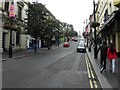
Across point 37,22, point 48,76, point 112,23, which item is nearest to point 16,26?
point 37,22

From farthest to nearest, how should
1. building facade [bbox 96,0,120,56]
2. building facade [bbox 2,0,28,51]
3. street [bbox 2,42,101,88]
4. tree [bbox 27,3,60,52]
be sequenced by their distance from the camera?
tree [bbox 27,3,60,52] → building facade [bbox 2,0,28,51] → building facade [bbox 96,0,120,56] → street [bbox 2,42,101,88]

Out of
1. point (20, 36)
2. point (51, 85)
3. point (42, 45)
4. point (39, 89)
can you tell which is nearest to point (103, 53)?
point (51, 85)

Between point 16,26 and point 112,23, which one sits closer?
point 112,23

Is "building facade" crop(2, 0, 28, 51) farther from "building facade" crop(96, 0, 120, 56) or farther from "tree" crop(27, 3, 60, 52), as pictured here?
"building facade" crop(96, 0, 120, 56)

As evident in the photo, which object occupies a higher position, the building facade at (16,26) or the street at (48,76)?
the building facade at (16,26)

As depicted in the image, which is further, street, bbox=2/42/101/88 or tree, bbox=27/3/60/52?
tree, bbox=27/3/60/52

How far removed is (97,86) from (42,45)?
165ft

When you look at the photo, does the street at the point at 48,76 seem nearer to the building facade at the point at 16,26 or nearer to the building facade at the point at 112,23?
the building facade at the point at 112,23

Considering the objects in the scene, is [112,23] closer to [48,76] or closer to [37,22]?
[37,22]

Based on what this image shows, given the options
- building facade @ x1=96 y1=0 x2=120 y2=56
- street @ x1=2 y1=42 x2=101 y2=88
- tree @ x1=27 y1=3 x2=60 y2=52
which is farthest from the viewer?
tree @ x1=27 y1=3 x2=60 y2=52

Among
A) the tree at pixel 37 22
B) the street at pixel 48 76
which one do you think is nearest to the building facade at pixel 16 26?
the tree at pixel 37 22

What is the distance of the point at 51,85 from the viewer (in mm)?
8008

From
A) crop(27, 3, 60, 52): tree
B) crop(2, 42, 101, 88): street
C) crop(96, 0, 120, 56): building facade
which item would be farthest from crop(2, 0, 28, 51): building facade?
crop(2, 42, 101, 88): street

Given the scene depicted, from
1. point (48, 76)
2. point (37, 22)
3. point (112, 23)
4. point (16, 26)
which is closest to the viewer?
point (48, 76)
